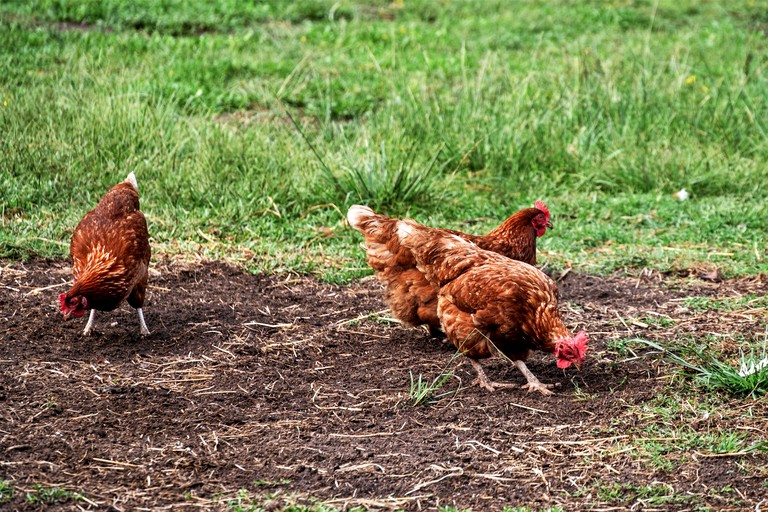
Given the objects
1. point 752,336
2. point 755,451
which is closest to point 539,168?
point 752,336

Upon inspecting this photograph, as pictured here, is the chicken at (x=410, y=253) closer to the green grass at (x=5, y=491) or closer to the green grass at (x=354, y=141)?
the green grass at (x=354, y=141)

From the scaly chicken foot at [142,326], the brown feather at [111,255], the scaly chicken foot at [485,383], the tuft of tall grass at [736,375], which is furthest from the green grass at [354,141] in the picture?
the tuft of tall grass at [736,375]

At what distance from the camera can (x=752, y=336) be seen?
192 inches

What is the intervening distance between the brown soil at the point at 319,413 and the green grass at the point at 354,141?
89cm

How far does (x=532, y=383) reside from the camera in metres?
4.43

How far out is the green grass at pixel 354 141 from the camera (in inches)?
266

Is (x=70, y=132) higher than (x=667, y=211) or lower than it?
higher

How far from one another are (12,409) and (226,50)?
751 centimetres

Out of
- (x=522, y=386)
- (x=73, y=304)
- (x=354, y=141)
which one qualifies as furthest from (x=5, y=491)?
(x=354, y=141)

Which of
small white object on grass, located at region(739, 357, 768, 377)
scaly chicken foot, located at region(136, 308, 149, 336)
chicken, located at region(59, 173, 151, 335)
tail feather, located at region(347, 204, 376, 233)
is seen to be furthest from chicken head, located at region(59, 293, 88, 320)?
small white object on grass, located at region(739, 357, 768, 377)

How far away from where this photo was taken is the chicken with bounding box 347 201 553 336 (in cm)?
496

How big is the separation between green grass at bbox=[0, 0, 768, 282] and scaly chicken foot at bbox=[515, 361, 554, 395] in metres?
1.87

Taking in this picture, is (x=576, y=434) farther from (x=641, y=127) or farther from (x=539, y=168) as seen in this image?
(x=641, y=127)

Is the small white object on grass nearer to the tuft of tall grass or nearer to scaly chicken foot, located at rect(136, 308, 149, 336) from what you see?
the tuft of tall grass
